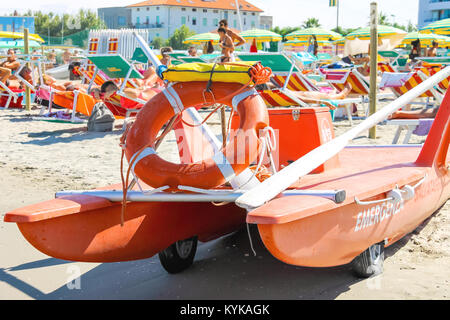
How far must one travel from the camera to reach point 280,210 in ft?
8.48

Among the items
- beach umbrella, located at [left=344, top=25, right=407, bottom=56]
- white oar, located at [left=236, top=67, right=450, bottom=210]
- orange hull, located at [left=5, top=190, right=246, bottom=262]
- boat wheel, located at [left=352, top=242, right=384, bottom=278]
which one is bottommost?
boat wheel, located at [left=352, top=242, right=384, bottom=278]

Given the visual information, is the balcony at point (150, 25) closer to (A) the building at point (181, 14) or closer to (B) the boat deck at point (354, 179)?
(A) the building at point (181, 14)

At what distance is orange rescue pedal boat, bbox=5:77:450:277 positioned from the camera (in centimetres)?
276

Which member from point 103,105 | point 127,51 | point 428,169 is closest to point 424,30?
point 127,51

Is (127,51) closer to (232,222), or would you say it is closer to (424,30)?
(424,30)

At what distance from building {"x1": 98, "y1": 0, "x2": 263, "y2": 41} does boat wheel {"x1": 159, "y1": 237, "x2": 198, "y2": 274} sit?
77.8 m

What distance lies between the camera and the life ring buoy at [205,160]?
3.11 m

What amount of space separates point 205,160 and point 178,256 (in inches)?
29.3

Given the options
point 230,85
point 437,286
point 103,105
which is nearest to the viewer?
point 437,286

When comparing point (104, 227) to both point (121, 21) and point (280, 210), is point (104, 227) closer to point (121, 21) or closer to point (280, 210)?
point (280, 210)

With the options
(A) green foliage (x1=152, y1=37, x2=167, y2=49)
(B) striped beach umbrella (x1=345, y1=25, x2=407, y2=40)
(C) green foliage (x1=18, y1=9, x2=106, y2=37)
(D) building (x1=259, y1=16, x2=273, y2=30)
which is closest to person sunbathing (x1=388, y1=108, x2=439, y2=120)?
(B) striped beach umbrella (x1=345, y1=25, x2=407, y2=40)

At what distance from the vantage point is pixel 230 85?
11.0 ft

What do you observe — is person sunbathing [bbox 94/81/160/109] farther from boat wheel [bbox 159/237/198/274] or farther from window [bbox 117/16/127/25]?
window [bbox 117/16/127/25]
